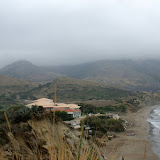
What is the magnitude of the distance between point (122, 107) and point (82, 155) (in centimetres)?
5983

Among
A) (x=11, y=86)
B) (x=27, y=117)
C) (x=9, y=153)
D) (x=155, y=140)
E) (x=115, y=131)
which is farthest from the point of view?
(x=11, y=86)

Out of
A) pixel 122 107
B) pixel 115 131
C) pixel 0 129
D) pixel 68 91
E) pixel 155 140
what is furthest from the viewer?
pixel 68 91

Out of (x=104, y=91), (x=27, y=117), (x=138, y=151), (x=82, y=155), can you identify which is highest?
(x=82, y=155)

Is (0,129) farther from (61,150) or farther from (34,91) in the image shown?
(34,91)

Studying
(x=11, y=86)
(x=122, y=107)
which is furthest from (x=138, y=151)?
(x=11, y=86)

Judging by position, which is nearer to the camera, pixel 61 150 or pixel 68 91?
pixel 61 150

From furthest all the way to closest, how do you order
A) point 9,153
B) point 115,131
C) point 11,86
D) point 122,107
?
point 11,86
point 122,107
point 115,131
point 9,153

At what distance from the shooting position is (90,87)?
103188 mm

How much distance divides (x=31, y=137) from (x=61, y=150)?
6.28 m

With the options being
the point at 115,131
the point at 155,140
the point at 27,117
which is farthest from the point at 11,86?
the point at 27,117

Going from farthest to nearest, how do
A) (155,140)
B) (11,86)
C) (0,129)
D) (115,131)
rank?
1. (11,86)
2. (115,131)
3. (155,140)
4. (0,129)

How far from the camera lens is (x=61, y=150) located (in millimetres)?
2172

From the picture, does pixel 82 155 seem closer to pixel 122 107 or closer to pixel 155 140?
pixel 155 140

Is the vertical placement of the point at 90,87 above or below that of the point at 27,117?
below
